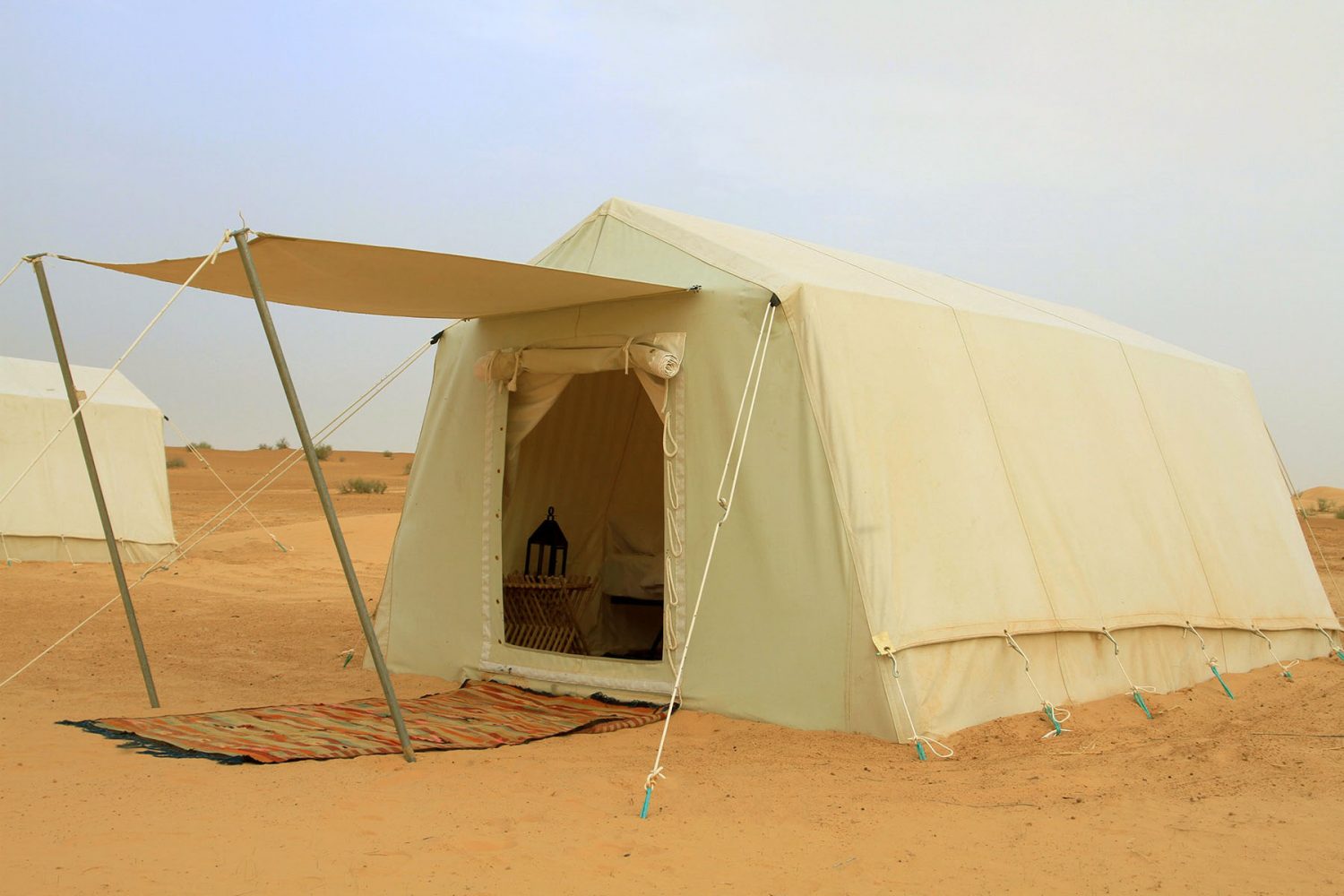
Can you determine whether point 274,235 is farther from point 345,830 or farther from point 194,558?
point 194,558

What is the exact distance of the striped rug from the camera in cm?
458

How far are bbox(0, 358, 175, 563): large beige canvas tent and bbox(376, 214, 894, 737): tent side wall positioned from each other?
722cm

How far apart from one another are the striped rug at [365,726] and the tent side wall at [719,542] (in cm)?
27

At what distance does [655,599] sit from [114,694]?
3077 mm

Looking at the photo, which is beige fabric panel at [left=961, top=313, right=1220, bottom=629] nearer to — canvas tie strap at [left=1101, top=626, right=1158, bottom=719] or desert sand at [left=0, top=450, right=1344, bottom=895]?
canvas tie strap at [left=1101, top=626, right=1158, bottom=719]

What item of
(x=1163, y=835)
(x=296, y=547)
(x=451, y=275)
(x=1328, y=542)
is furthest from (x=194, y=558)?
(x=1328, y=542)

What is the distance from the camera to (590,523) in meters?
7.85

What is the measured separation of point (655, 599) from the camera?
752 cm

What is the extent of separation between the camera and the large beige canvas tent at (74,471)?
12.0m

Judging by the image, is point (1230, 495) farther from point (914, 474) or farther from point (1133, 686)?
point (914, 474)

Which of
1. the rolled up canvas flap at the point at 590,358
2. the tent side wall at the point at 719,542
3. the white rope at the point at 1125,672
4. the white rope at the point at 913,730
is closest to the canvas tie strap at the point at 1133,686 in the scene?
the white rope at the point at 1125,672

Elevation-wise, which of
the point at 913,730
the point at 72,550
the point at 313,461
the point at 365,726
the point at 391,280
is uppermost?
the point at 72,550

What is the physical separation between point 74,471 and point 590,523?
715 centimetres

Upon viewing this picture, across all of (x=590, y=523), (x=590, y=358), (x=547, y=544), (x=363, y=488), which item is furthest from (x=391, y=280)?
(x=363, y=488)
